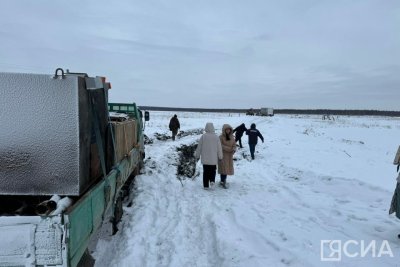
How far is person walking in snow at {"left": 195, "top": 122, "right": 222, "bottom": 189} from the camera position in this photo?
9.48 m

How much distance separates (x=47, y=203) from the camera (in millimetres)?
3303

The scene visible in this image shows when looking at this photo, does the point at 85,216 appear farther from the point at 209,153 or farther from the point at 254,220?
the point at 209,153

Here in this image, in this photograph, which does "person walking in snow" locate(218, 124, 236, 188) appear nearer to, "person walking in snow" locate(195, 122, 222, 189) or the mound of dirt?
"person walking in snow" locate(195, 122, 222, 189)

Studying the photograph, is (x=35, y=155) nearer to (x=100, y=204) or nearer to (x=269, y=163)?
(x=100, y=204)

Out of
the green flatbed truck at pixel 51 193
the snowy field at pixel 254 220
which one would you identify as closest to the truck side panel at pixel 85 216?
the green flatbed truck at pixel 51 193

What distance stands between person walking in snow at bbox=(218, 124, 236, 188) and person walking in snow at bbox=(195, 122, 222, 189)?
0.80 feet

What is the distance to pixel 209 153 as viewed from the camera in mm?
9492

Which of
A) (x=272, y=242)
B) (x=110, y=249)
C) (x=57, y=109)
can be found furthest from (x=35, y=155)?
(x=272, y=242)

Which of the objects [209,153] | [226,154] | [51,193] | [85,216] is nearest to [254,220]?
[209,153]

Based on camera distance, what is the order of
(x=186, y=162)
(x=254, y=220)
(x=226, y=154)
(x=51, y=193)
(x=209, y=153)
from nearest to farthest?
(x=51, y=193)
(x=254, y=220)
(x=209, y=153)
(x=226, y=154)
(x=186, y=162)

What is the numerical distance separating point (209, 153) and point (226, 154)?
26.1 inches

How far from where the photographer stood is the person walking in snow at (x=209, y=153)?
373 inches

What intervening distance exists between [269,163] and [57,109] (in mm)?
11269

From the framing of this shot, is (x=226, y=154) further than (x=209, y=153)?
Yes
